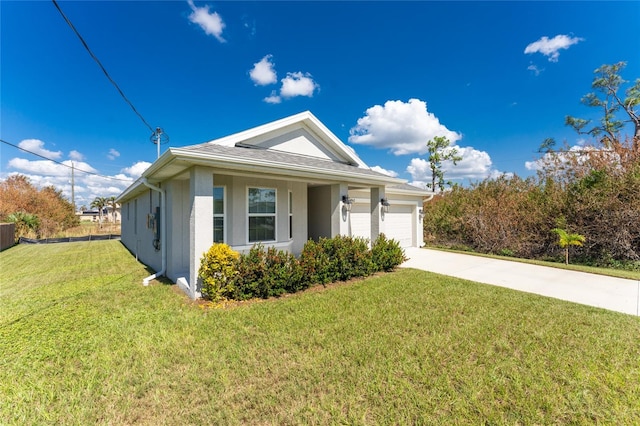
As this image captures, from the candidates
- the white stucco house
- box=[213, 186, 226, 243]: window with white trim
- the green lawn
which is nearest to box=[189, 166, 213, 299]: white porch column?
the white stucco house

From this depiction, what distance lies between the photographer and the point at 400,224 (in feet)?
47.2

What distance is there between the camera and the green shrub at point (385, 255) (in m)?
8.64

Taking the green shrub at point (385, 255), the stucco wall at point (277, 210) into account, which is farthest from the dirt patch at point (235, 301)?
the stucco wall at point (277, 210)

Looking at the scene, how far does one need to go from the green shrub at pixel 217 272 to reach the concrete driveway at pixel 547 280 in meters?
6.70

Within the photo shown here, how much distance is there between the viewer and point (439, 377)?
10.5 feet

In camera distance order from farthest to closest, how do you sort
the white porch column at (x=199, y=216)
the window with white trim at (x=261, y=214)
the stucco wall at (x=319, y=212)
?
the stucco wall at (x=319, y=212) → the window with white trim at (x=261, y=214) → the white porch column at (x=199, y=216)

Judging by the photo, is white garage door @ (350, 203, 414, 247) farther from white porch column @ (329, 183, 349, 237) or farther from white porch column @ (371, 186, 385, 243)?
white porch column @ (329, 183, 349, 237)

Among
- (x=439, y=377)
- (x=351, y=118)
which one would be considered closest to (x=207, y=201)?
(x=439, y=377)

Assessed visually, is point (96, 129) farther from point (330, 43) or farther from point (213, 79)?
point (330, 43)

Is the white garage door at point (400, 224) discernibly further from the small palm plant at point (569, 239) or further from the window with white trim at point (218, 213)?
the window with white trim at point (218, 213)

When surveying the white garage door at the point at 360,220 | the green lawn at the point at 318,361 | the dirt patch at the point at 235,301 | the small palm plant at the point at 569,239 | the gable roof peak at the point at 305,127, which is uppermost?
the gable roof peak at the point at 305,127

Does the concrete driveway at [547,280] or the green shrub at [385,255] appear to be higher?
the green shrub at [385,255]

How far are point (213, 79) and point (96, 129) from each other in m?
9.80

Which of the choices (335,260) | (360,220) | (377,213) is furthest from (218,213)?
(360,220)
